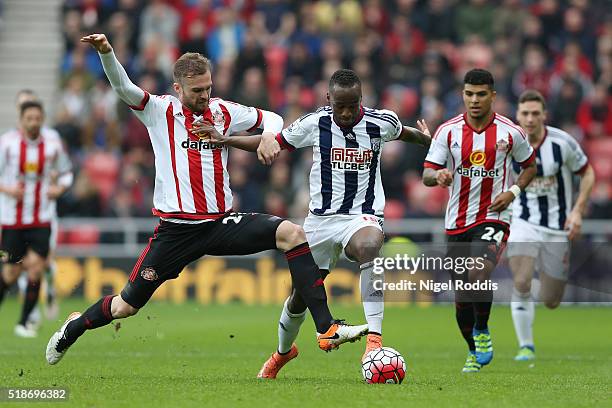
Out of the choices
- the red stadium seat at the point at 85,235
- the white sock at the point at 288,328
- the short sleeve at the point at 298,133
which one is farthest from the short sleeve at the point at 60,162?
the white sock at the point at 288,328

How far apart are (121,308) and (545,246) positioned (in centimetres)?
476

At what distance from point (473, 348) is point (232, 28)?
43.2 feet

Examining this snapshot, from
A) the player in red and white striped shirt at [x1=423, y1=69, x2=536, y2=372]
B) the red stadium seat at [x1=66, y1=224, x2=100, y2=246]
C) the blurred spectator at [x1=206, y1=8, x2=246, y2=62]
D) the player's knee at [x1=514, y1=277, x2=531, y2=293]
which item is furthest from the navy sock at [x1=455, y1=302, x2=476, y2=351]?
the blurred spectator at [x1=206, y1=8, x2=246, y2=62]

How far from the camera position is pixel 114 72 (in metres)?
8.56

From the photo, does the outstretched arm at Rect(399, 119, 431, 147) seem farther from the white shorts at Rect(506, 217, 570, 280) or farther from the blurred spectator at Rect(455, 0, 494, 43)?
the blurred spectator at Rect(455, 0, 494, 43)

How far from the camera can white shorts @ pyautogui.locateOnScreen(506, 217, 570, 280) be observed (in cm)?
1173

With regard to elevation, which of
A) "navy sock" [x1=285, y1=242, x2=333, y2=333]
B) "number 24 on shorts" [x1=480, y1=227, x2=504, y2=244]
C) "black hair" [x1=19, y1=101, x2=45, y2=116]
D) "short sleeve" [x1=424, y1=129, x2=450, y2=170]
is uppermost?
"black hair" [x1=19, y1=101, x2=45, y2=116]

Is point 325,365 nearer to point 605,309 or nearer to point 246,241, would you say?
point 246,241

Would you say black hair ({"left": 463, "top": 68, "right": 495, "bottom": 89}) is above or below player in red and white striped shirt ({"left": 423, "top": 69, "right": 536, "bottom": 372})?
above

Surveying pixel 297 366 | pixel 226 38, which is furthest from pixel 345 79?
pixel 226 38

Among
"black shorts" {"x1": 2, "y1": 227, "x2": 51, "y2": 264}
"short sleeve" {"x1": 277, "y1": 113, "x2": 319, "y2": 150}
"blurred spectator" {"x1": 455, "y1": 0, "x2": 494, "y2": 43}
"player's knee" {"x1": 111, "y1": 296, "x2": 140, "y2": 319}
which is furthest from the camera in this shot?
"blurred spectator" {"x1": 455, "y1": 0, "x2": 494, "y2": 43}

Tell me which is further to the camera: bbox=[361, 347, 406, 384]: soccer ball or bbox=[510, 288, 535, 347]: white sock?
bbox=[510, 288, 535, 347]: white sock

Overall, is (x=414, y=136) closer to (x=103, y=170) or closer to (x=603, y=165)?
(x=603, y=165)

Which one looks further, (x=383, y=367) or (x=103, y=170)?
(x=103, y=170)
